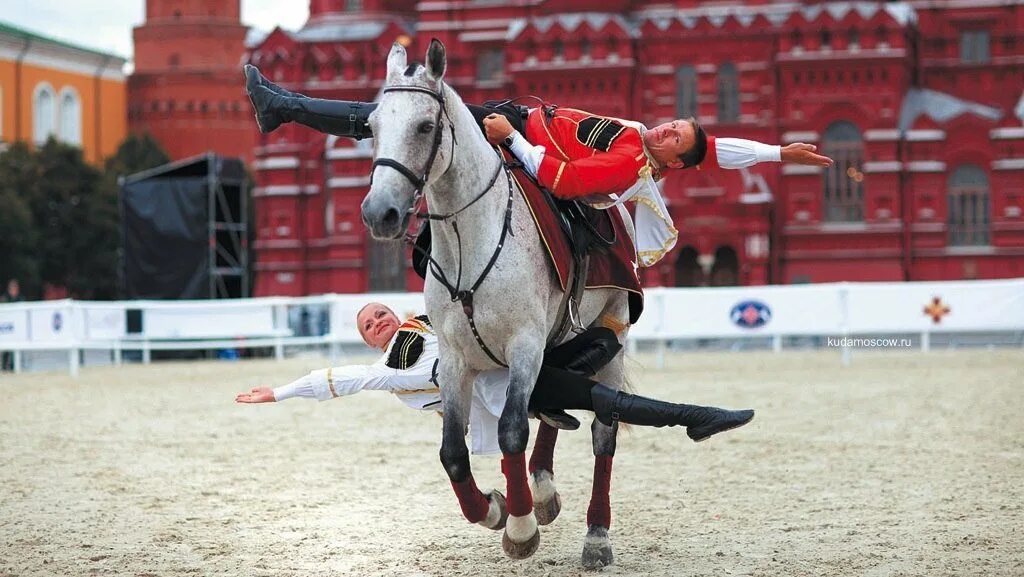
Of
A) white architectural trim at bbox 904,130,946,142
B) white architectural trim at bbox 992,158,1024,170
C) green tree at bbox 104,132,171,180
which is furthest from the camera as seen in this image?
green tree at bbox 104,132,171,180

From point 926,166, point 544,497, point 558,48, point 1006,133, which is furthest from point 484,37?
point 544,497

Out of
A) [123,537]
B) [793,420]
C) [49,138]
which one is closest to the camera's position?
[123,537]

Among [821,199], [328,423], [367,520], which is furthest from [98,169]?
[367,520]

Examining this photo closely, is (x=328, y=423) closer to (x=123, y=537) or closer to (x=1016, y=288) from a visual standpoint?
(x=123, y=537)

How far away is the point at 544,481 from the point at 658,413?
1023 millimetres

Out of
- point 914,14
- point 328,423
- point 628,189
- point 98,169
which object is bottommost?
point 328,423

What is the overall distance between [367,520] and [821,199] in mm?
35084

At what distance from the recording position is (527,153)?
679 centimetres

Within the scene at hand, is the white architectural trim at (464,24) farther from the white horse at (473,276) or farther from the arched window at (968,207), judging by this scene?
the white horse at (473,276)

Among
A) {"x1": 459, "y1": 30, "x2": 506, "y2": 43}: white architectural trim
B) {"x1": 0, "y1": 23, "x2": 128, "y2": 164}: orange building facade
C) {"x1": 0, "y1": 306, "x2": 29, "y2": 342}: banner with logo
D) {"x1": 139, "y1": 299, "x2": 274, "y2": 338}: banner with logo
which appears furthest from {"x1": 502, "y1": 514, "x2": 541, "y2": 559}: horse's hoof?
{"x1": 0, "y1": 23, "x2": 128, "y2": 164}: orange building facade

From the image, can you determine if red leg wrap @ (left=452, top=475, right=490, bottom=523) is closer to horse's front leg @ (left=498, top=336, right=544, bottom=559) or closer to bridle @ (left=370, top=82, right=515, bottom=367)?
horse's front leg @ (left=498, top=336, right=544, bottom=559)

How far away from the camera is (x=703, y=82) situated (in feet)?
140

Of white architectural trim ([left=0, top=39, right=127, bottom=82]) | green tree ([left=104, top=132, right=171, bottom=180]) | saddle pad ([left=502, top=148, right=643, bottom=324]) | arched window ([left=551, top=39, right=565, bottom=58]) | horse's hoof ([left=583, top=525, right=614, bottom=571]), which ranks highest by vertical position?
white architectural trim ([left=0, top=39, right=127, bottom=82])

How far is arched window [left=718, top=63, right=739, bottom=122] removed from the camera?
4275 cm
